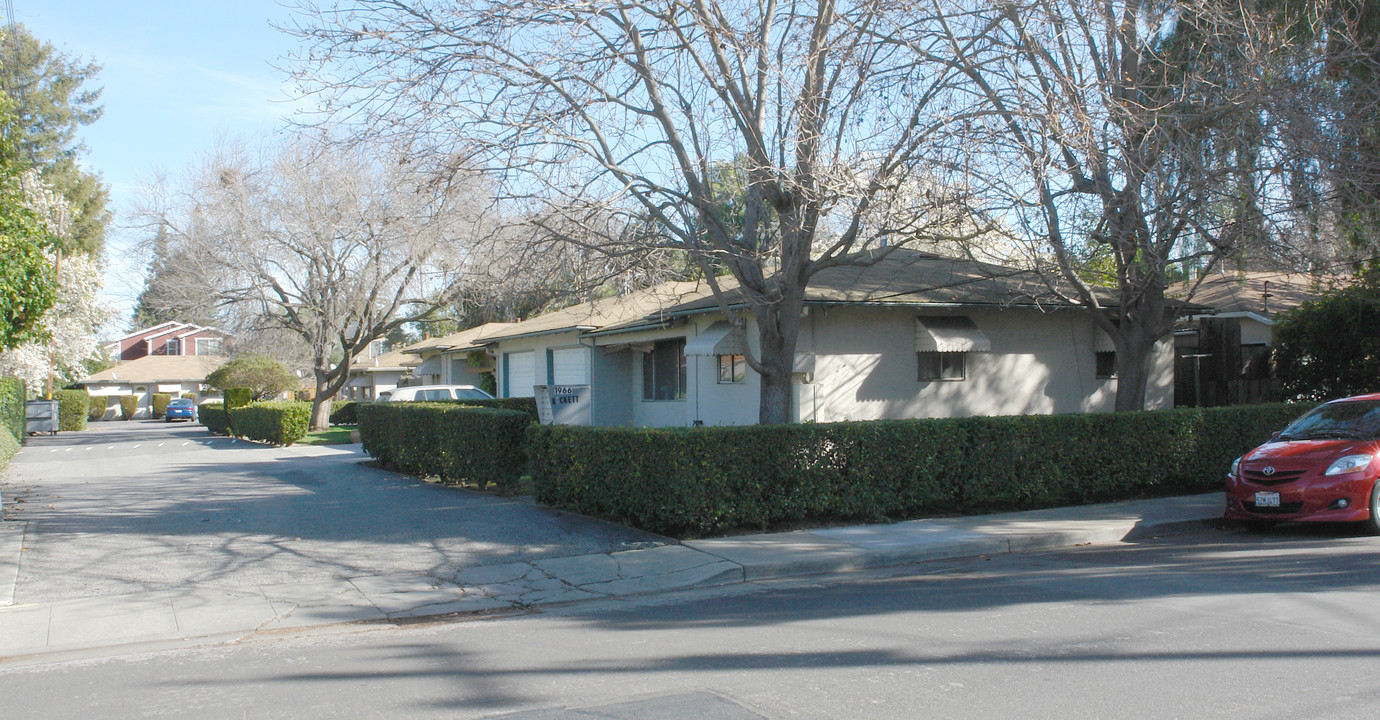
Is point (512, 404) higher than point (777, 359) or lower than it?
lower

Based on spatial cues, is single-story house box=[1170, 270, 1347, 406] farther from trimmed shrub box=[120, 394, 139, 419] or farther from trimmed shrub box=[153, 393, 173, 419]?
trimmed shrub box=[120, 394, 139, 419]

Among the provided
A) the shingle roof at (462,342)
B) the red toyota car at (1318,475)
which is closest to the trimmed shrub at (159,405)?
the shingle roof at (462,342)

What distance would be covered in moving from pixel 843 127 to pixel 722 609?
274 inches

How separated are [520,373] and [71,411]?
1169 inches

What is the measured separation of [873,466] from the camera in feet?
38.8

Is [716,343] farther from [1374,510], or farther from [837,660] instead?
[837,660]

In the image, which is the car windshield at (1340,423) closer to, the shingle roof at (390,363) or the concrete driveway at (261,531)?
the concrete driveway at (261,531)

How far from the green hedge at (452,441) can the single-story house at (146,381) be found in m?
53.0

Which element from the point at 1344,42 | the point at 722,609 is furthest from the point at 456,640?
the point at 1344,42

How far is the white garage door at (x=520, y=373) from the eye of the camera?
91.5ft

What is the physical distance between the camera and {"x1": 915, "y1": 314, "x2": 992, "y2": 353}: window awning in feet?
54.9

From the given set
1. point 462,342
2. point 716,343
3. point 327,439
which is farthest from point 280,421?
point 716,343

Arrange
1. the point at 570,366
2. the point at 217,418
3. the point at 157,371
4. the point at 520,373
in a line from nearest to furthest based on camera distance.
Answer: the point at 570,366, the point at 520,373, the point at 217,418, the point at 157,371

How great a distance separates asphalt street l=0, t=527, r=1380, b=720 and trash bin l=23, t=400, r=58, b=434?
39130 mm
